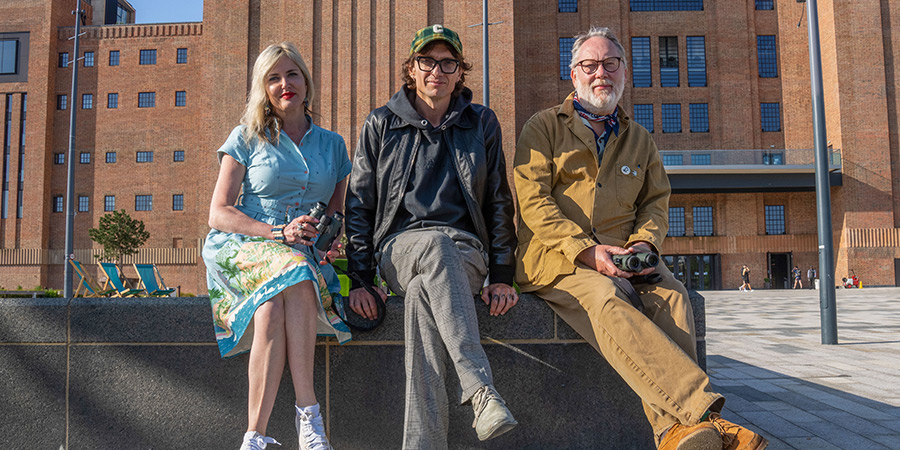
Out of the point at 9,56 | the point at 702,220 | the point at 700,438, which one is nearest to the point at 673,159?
the point at 702,220

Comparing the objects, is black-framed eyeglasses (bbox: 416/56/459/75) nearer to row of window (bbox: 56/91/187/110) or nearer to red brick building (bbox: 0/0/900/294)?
red brick building (bbox: 0/0/900/294)

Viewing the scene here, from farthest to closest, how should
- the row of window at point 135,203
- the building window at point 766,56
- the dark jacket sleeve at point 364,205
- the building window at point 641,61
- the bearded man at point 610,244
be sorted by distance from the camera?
the row of window at point 135,203, the building window at point 766,56, the building window at point 641,61, the dark jacket sleeve at point 364,205, the bearded man at point 610,244

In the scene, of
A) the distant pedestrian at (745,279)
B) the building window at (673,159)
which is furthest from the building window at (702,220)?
the building window at (673,159)

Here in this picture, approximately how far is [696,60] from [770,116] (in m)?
5.85

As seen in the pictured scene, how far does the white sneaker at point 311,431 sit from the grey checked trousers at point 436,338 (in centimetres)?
39

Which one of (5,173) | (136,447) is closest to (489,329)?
(136,447)

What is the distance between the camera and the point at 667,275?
3156mm

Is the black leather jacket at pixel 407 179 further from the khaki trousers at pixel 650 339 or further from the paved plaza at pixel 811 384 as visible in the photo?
the paved plaza at pixel 811 384

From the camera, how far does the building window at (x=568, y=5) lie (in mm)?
38688

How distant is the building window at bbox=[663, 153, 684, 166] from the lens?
33000 millimetres

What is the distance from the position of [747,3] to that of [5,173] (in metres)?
49.1

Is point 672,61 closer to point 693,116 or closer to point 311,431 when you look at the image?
point 693,116

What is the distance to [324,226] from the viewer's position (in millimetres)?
2938

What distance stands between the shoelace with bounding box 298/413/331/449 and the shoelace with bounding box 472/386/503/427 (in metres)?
0.78
